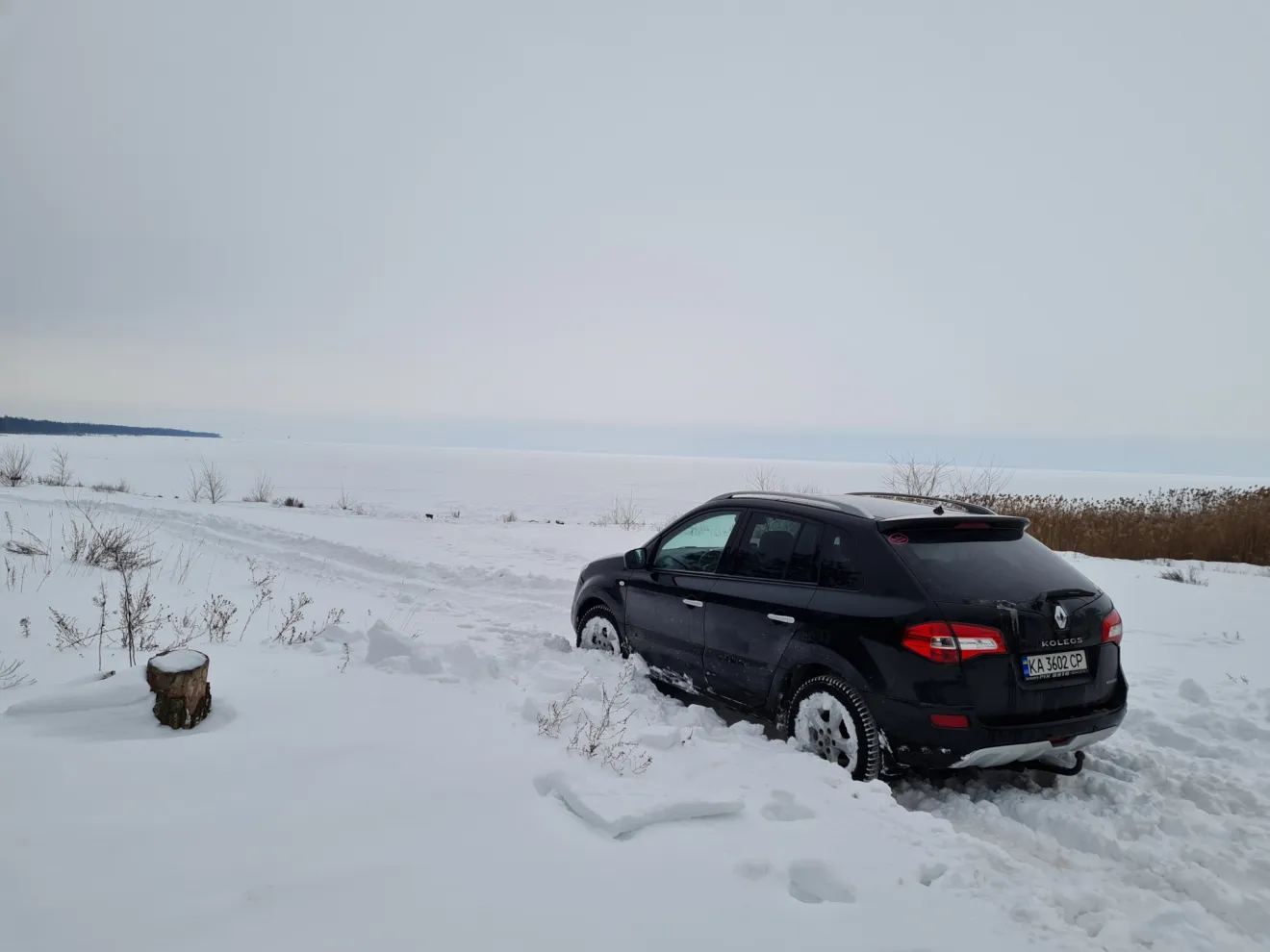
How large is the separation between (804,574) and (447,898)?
9.07 feet

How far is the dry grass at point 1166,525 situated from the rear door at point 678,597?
9084 mm

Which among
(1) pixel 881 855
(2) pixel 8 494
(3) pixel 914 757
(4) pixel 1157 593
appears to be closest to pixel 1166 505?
(4) pixel 1157 593

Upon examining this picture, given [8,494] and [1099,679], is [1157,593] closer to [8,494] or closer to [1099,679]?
[1099,679]

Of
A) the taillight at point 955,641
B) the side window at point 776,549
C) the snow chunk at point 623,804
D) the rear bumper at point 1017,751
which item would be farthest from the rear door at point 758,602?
the snow chunk at point 623,804

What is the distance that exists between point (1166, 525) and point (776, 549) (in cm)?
1221

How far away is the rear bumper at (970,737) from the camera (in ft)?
11.8

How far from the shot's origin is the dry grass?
12211mm

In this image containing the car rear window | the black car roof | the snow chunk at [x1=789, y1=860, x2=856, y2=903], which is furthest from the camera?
the black car roof

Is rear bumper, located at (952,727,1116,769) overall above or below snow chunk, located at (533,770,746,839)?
above

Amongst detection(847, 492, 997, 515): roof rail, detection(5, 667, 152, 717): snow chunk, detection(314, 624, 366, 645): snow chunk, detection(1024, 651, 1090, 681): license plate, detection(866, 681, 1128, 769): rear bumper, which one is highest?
detection(847, 492, 997, 515): roof rail

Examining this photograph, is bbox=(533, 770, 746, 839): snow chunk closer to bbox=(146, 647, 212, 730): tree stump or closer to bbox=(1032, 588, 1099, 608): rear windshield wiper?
bbox=(146, 647, 212, 730): tree stump

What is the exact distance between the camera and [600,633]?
6207mm

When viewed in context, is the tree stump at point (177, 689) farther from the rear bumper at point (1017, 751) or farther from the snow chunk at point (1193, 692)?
the snow chunk at point (1193, 692)

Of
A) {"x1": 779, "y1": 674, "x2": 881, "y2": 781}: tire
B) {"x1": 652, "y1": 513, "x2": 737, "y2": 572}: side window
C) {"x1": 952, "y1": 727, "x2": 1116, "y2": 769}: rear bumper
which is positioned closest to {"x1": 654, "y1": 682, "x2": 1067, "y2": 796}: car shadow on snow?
{"x1": 779, "y1": 674, "x2": 881, "y2": 781}: tire
